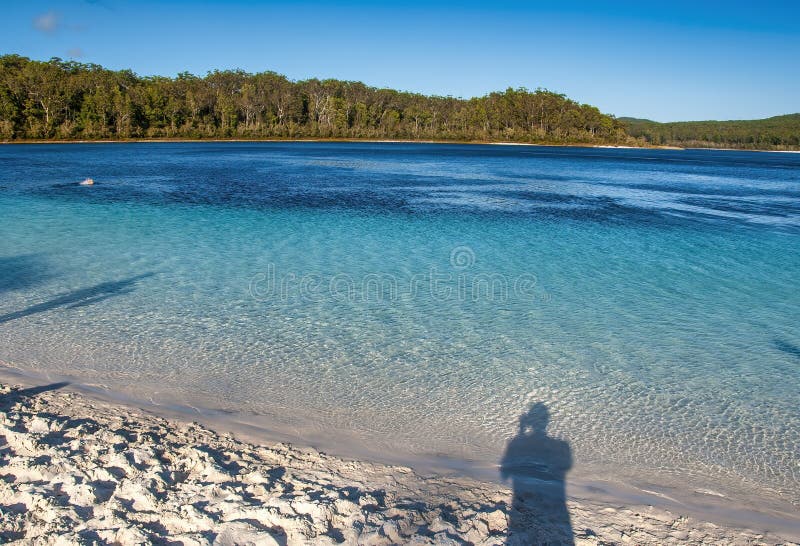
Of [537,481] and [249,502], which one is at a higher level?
[249,502]

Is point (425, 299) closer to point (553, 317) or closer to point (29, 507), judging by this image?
point (553, 317)

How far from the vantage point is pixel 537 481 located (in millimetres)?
5504

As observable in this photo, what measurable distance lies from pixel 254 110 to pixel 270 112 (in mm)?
4164

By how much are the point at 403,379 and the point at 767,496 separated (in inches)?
171

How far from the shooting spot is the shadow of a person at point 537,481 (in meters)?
4.59

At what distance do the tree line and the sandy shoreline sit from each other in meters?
103

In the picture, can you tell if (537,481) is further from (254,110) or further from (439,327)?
(254,110)


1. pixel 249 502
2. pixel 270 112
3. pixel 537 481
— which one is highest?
pixel 270 112

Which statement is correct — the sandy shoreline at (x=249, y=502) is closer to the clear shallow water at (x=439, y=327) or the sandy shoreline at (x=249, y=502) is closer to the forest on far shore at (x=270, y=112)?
the clear shallow water at (x=439, y=327)

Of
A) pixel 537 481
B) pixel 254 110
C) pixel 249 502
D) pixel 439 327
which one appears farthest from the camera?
pixel 254 110

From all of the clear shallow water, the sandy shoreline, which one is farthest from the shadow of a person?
the clear shallow water

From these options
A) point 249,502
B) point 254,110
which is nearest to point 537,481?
point 249,502

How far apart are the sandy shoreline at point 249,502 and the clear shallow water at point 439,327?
779 mm

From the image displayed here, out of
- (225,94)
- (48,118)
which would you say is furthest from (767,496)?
(225,94)
